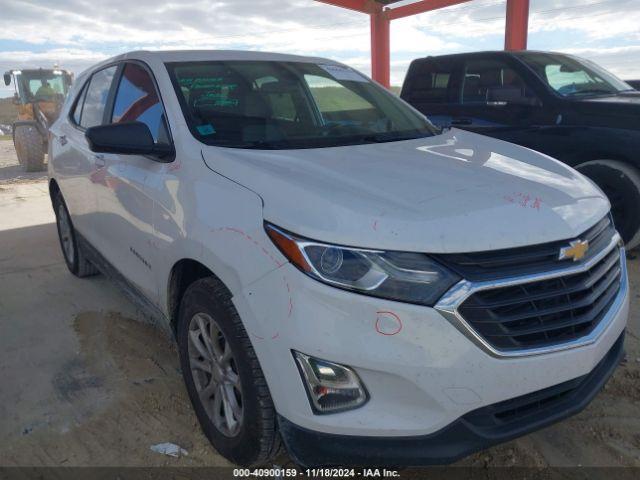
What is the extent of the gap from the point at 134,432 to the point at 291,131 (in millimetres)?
1634

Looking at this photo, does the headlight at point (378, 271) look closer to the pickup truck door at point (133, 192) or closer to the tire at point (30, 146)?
the pickup truck door at point (133, 192)

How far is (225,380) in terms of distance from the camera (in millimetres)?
2197

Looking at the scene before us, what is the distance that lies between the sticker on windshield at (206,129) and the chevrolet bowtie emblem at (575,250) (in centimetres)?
159

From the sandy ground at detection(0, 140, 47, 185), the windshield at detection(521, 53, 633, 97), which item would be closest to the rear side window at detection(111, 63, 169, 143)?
the windshield at detection(521, 53, 633, 97)

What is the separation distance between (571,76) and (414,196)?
4.41m

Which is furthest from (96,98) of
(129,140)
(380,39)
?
(380,39)

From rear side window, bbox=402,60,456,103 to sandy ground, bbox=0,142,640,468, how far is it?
9.08 ft

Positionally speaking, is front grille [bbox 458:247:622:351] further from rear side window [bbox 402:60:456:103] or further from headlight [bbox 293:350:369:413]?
rear side window [bbox 402:60:456:103]

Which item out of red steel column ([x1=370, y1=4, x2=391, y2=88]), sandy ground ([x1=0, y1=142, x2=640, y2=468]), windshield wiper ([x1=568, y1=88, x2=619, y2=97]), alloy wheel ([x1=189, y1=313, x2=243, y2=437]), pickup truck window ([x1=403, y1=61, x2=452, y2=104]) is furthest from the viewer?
red steel column ([x1=370, y1=4, x2=391, y2=88])

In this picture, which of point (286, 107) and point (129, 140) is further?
point (286, 107)

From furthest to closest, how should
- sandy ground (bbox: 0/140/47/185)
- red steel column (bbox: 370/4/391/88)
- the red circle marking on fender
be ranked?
red steel column (bbox: 370/4/391/88), sandy ground (bbox: 0/140/47/185), the red circle marking on fender

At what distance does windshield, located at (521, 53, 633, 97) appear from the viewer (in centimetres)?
532

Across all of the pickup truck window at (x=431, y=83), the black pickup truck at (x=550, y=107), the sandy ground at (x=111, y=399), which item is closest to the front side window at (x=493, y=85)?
the black pickup truck at (x=550, y=107)

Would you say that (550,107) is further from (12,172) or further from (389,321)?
(12,172)
